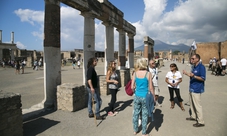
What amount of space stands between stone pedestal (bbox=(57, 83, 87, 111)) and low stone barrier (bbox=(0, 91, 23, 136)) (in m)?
1.85

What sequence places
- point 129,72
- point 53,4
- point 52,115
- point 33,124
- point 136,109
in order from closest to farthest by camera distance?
point 136,109 → point 33,124 → point 52,115 → point 53,4 → point 129,72

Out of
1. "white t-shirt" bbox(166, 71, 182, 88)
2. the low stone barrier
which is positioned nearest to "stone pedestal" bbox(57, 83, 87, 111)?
the low stone barrier

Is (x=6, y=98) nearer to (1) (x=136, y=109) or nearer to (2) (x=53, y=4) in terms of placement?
(1) (x=136, y=109)

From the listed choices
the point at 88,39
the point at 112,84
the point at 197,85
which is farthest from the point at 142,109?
the point at 88,39

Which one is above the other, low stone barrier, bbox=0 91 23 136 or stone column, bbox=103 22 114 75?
stone column, bbox=103 22 114 75

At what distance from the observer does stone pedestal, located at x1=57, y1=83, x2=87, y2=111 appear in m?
5.29

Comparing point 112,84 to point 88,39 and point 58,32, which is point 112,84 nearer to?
point 58,32

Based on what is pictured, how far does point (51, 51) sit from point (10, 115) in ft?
9.61

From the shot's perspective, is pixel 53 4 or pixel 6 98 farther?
pixel 53 4

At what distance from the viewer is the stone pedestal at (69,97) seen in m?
5.29

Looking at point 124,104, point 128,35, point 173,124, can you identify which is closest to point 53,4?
point 124,104

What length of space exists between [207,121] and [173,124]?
3.57ft

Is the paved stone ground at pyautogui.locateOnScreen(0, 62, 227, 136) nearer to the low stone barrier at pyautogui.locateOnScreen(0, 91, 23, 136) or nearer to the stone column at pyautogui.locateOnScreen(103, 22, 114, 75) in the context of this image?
the low stone barrier at pyautogui.locateOnScreen(0, 91, 23, 136)

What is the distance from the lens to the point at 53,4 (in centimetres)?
572
